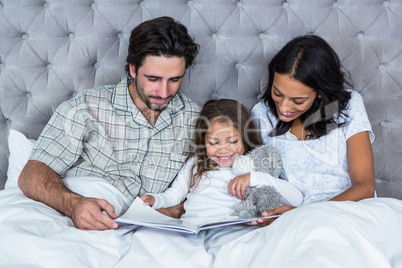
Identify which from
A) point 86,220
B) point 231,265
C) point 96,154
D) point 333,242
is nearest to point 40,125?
point 96,154

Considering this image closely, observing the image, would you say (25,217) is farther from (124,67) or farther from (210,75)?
(210,75)

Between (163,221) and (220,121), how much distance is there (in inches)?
20.3

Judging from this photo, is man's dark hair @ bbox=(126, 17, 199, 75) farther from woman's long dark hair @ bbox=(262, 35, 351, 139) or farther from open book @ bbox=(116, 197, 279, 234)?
open book @ bbox=(116, 197, 279, 234)

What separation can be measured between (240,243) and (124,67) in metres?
1.03

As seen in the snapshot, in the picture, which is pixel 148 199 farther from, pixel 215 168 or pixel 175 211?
pixel 215 168

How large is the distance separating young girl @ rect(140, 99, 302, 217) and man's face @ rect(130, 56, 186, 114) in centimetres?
19

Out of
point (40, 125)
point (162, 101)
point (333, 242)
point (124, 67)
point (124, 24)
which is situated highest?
point (124, 24)

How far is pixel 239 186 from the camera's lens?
4.61ft

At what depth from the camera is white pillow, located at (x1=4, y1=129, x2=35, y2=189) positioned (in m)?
1.59

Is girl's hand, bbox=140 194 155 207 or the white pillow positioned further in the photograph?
the white pillow

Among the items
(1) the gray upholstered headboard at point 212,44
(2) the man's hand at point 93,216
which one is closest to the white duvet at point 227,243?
(2) the man's hand at point 93,216

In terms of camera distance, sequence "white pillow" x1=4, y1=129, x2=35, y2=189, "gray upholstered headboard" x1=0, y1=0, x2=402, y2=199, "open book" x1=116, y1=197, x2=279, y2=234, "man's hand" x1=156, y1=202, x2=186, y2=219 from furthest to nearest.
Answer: "gray upholstered headboard" x1=0, y1=0, x2=402, y2=199
"white pillow" x1=4, y1=129, x2=35, y2=189
"man's hand" x1=156, y1=202, x2=186, y2=219
"open book" x1=116, y1=197, x2=279, y2=234

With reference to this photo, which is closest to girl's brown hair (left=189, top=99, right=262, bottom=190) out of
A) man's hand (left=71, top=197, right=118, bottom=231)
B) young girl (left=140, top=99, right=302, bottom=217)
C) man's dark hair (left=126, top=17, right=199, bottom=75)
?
young girl (left=140, top=99, right=302, bottom=217)

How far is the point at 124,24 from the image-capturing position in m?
1.73
